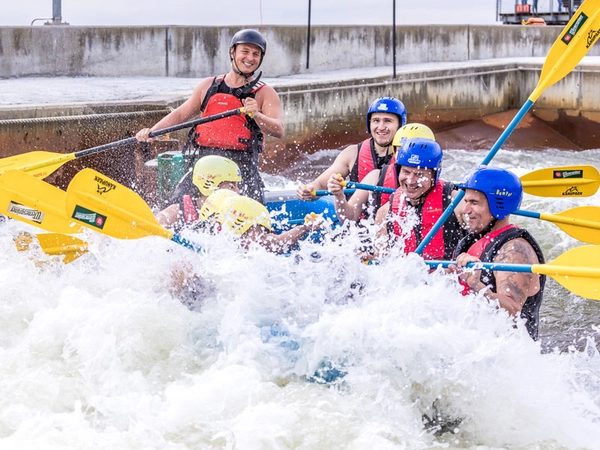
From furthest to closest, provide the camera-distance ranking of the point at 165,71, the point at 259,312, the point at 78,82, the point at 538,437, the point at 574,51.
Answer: the point at 165,71
the point at 78,82
the point at 574,51
the point at 259,312
the point at 538,437

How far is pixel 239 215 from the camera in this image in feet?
17.0

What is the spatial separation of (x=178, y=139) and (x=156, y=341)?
4.77m

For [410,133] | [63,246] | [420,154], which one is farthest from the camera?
[63,246]

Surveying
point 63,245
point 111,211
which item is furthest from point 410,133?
point 63,245

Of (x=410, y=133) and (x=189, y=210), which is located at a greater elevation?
(x=410, y=133)

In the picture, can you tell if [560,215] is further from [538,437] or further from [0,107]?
[0,107]

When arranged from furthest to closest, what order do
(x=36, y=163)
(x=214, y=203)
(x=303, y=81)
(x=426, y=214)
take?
1. (x=303, y=81)
2. (x=36, y=163)
3. (x=214, y=203)
4. (x=426, y=214)

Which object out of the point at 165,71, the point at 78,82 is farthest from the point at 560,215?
the point at 165,71

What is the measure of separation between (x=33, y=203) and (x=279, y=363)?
1.97 m

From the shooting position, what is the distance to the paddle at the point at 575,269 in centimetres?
414

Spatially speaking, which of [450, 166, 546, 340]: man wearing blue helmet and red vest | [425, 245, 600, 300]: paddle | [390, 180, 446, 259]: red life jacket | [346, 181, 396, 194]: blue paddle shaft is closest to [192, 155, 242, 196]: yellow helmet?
[346, 181, 396, 194]: blue paddle shaft

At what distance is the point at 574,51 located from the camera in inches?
231

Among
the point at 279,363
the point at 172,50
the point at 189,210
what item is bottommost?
the point at 279,363

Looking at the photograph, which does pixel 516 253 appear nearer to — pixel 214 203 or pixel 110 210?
pixel 214 203
